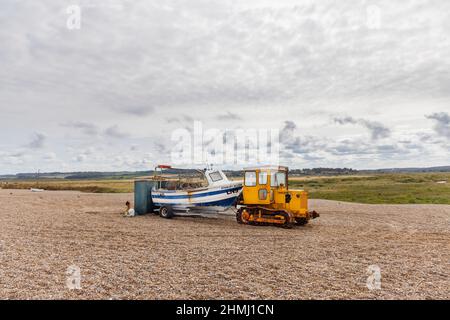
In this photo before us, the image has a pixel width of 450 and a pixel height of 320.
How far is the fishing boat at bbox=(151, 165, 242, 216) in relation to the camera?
20406 mm

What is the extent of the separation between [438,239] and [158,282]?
12.8 meters

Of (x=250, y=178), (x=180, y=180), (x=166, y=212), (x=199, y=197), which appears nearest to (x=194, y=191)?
(x=199, y=197)

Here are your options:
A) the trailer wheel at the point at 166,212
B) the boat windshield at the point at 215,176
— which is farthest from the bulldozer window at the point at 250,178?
the trailer wheel at the point at 166,212

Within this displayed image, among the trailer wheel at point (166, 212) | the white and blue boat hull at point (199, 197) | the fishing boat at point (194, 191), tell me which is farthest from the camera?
the trailer wheel at point (166, 212)

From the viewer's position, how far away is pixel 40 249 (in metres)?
13.1

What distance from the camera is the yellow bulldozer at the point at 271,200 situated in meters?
18.4

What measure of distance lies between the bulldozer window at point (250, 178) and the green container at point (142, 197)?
325 inches

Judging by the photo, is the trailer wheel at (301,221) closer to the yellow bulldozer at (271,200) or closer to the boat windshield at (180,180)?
the yellow bulldozer at (271,200)

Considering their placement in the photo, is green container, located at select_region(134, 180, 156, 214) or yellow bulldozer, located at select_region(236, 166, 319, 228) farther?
green container, located at select_region(134, 180, 156, 214)

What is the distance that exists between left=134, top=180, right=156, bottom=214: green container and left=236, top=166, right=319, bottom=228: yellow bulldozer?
8.03 meters

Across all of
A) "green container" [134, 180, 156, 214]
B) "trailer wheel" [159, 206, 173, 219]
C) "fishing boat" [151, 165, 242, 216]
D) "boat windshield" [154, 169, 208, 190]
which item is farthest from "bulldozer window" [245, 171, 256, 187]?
"green container" [134, 180, 156, 214]

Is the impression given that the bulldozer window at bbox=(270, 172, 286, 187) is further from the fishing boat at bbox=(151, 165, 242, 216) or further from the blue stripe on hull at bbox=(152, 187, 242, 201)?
the blue stripe on hull at bbox=(152, 187, 242, 201)
